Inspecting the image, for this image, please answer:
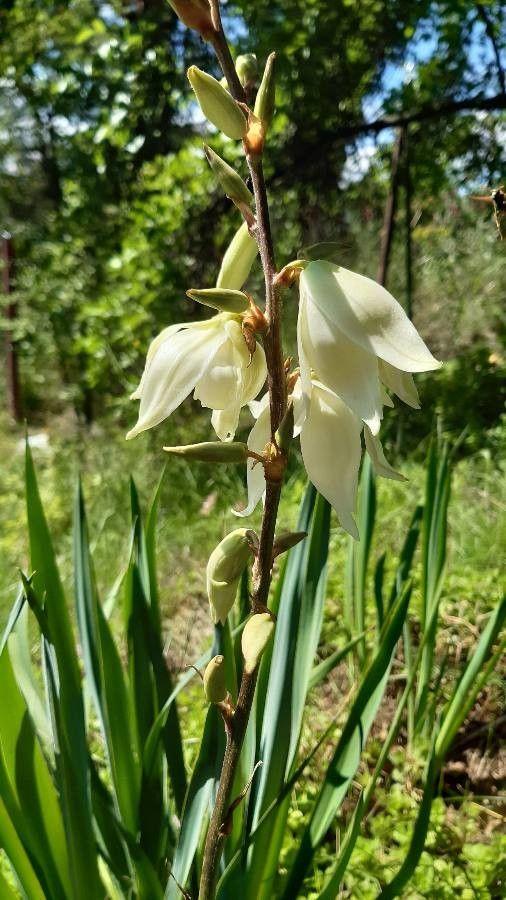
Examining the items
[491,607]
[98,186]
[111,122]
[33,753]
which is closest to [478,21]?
[111,122]

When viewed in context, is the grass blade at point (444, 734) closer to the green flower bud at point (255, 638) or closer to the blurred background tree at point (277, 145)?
the green flower bud at point (255, 638)

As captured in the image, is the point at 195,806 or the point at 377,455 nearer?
the point at 377,455

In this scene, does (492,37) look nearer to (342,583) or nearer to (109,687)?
(342,583)

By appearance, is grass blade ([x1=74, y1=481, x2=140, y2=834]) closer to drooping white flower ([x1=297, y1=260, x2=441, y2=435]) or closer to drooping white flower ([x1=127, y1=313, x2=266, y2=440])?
drooping white flower ([x1=127, y1=313, x2=266, y2=440])

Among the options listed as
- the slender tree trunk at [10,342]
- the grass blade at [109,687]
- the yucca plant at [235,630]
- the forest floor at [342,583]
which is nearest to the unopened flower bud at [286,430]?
the yucca plant at [235,630]

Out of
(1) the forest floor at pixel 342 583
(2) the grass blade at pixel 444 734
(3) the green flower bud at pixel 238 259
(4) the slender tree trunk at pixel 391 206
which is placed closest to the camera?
(3) the green flower bud at pixel 238 259

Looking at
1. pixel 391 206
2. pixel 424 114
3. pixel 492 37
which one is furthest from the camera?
pixel 391 206

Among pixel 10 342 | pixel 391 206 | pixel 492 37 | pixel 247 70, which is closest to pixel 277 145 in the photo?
pixel 391 206

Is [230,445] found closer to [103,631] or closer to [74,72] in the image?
[103,631]
